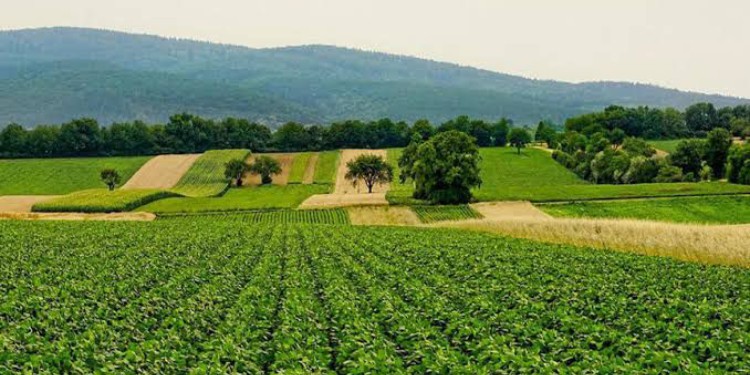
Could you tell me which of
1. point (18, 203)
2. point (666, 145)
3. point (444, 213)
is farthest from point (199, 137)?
point (666, 145)

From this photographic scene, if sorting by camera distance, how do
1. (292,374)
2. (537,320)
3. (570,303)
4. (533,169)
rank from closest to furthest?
(292,374) → (537,320) → (570,303) → (533,169)

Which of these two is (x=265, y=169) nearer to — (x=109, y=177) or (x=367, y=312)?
(x=109, y=177)

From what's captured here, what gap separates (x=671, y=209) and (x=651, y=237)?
44.0 metres

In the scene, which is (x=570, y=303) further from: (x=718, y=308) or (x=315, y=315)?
(x=315, y=315)

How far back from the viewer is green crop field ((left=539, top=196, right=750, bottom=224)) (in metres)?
78.0

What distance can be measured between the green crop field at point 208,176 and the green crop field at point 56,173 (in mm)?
13818

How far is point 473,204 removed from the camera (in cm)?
8950

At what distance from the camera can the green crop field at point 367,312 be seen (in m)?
12.3

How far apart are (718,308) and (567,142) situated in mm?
151523

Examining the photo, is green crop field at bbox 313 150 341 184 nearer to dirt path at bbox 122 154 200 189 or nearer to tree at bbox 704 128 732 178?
dirt path at bbox 122 154 200 189

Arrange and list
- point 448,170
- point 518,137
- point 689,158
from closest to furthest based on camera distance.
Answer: point 448,170, point 689,158, point 518,137

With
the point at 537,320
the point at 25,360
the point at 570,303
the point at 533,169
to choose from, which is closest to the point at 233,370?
the point at 25,360

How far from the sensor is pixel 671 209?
3214 inches

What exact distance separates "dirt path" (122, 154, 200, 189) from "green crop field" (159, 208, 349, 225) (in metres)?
51.2
